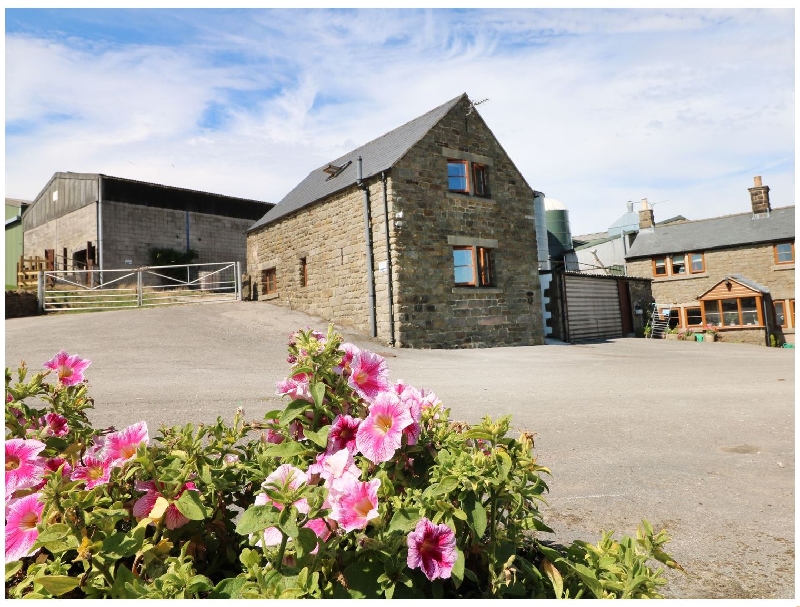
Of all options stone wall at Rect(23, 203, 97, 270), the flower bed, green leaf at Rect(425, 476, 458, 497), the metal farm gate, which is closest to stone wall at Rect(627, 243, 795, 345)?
the metal farm gate

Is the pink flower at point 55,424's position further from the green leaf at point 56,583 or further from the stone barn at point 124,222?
the stone barn at point 124,222

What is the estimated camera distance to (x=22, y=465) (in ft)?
4.88

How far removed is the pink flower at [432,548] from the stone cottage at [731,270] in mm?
27737

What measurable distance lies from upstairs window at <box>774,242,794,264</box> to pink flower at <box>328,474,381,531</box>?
30781 millimetres

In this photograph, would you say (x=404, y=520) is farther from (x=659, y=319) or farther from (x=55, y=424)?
(x=659, y=319)

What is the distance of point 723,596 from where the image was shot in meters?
1.96

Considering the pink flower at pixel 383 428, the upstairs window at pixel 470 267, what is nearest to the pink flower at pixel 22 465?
the pink flower at pixel 383 428

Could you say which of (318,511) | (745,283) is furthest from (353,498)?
(745,283)

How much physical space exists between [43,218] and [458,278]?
2529cm

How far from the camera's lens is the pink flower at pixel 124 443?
145 cm

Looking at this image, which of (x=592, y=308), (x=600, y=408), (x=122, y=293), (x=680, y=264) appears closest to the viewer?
(x=600, y=408)

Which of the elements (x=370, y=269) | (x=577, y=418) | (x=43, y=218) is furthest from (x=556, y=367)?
(x=43, y=218)

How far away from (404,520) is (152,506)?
73 cm

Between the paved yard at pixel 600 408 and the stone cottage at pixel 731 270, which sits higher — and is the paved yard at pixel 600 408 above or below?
below
